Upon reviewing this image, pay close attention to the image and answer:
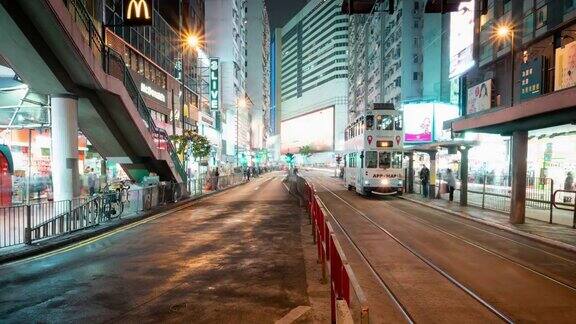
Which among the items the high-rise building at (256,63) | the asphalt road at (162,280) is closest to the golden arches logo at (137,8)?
the asphalt road at (162,280)

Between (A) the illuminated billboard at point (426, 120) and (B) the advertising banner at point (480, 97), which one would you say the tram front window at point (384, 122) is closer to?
(B) the advertising banner at point (480, 97)

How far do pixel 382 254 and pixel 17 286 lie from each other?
7.64m

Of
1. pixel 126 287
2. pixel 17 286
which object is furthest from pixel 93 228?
pixel 126 287

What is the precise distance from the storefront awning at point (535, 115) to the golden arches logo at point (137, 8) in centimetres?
1296

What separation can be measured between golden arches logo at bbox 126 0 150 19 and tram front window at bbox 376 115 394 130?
15.7 m

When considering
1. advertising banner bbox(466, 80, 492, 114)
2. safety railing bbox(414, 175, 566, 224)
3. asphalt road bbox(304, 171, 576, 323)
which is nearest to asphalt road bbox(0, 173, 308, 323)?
asphalt road bbox(304, 171, 576, 323)

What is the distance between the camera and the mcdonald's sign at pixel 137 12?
1455 cm

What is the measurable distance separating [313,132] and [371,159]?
11868 centimetres

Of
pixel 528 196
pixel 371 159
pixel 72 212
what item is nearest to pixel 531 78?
pixel 528 196

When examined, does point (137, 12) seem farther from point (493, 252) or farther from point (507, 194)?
point (507, 194)

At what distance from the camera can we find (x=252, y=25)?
157750 mm

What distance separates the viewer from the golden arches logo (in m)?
14.5

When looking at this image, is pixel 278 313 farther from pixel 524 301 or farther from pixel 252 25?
pixel 252 25

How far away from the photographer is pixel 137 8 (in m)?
14.6
